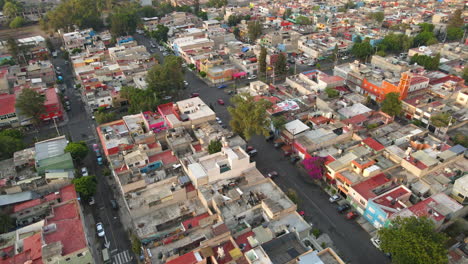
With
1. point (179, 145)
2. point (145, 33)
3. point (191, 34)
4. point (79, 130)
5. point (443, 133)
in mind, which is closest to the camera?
point (179, 145)

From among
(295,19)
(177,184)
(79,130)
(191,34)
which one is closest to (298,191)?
(177,184)

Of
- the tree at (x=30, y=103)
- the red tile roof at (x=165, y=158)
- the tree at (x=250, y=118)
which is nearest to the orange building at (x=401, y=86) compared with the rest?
the tree at (x=250, y=118)

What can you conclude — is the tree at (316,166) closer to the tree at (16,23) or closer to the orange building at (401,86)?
the orange building at (401,86)

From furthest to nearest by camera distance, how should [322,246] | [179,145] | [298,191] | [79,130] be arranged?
[79,130] → [179,145] → [298,191] → [322,246]

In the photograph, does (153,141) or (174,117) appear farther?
(174,117)

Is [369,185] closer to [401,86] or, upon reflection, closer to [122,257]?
[401,86]

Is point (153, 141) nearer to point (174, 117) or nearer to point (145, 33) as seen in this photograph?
point (174, 117)
